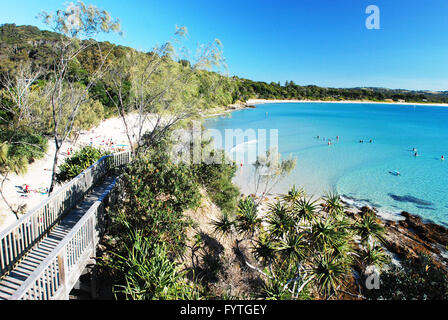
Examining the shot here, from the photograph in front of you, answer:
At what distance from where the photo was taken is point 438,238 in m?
17.0

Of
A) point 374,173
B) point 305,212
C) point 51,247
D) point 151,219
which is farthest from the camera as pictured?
point 374,173

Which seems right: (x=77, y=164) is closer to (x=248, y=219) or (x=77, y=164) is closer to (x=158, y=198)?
(x=158, y=198)

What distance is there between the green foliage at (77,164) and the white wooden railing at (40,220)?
170 cm

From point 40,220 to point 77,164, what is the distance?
612 cm

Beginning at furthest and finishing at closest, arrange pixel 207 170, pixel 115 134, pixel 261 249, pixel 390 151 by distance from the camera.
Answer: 1. pixel 390 151
2. pixel 115 134
3. pixel 207 170
4. pixel 261 249

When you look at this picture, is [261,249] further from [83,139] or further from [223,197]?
[83,139]

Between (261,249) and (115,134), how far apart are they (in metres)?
36.7

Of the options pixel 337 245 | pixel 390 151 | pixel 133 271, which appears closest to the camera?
pixel 133 271

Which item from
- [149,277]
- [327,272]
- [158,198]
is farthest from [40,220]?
[327,272]

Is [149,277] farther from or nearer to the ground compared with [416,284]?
farther from the ground

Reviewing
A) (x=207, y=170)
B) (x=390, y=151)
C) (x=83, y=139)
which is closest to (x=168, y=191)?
(x=207, y=170)

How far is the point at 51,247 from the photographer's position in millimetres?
6066

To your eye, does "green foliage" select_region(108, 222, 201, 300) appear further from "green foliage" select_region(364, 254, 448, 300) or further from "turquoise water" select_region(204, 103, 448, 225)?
"turquoise water" select_region(204, 103, 448, 225)

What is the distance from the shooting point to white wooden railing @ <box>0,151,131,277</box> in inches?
201
